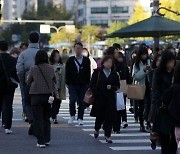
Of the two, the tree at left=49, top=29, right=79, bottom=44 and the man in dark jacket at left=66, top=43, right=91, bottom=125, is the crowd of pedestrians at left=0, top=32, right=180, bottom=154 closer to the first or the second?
the man in dark jacket at left=66, top=43, right=91, bottom=125

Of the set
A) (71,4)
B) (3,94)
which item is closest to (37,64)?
(3,94)

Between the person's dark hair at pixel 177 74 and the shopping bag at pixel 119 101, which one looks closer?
the person's dark hair at pixel 177 74

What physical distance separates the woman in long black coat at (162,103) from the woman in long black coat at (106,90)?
337 cm

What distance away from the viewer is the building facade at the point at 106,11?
122625 mm

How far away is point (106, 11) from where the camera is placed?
124 meters

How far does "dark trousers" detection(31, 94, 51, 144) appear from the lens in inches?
454

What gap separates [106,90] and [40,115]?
1449 millimetres

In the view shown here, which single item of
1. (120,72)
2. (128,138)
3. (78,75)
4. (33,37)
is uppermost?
(33,37)

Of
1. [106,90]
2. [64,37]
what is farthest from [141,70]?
[64,37]

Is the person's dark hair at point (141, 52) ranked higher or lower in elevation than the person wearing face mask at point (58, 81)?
higher

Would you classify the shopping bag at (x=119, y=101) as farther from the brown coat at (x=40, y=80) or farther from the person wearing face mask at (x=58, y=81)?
the person wearing face mask at (x=58, y=81)

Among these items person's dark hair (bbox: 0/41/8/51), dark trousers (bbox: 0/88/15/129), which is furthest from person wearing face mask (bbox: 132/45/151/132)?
person's dark hair (bbox: 0/41/8/51)

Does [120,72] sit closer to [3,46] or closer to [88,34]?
[3,46]

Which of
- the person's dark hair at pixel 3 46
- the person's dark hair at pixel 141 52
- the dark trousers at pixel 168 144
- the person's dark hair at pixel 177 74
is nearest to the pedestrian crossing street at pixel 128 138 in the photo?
the person's dark hair at pixel 141 52
